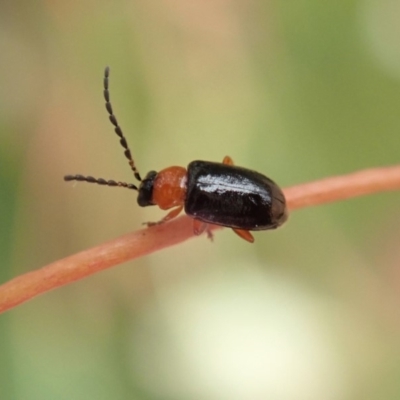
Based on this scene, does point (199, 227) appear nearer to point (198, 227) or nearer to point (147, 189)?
point (198, 227)

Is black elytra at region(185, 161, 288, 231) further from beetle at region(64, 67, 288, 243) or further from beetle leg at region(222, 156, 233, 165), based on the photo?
beetle leg at region(222, 156, 233, 165)

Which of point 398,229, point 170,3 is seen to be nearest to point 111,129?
point 170,3

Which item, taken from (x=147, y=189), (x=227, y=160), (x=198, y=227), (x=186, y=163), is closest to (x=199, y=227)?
(x=198, y=227)

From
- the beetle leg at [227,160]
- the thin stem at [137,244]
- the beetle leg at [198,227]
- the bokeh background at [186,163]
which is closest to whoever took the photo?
the thin stem at [137,244]

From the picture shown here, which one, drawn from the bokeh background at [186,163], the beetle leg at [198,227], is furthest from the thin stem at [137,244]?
the bokeh background at [186,163]

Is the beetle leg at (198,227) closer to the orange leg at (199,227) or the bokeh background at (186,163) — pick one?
the orange leg at (199,227)

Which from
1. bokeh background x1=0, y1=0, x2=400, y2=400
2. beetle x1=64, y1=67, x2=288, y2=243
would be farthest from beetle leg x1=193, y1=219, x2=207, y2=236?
bokeh background x1=0, y1=0, x2=400, y2=400

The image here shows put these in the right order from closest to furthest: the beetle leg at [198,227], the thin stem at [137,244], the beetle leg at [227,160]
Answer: the thin stem at [137,244] → the beetle leg at [198,227] → the beetle leg at [227,160]
